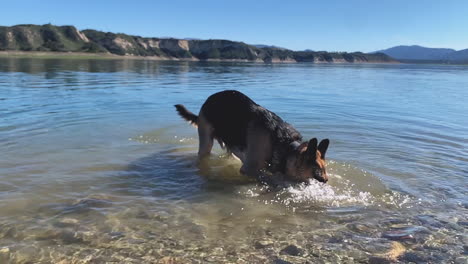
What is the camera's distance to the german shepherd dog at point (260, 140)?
21.6 ft

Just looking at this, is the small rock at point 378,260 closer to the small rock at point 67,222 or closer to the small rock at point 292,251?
the small rock at point 292,251

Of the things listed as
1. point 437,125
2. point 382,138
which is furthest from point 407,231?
point 437,125

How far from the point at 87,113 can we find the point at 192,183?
30.6ft

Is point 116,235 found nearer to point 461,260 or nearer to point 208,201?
point 208,201

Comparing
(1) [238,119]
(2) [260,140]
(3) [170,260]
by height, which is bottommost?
(3) [170,260]

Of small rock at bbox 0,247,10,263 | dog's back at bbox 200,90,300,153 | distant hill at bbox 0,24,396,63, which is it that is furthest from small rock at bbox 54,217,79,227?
distant hill at bbox 0,24,396,63

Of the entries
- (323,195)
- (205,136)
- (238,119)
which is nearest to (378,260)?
(323,195)

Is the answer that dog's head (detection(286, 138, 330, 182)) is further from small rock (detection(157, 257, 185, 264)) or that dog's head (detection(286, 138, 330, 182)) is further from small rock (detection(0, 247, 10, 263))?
small rock (detection(0, 247, 10, 263))

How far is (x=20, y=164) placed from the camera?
7.92 meters

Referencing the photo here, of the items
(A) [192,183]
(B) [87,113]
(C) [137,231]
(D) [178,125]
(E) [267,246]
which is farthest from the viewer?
(B) [87,113]

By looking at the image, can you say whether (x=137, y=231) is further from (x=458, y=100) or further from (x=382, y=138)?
(x=458, y=100)

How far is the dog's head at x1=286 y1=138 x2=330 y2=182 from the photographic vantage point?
644 cm

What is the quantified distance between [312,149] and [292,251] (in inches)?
86.6

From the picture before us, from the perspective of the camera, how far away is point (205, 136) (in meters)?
8.83
